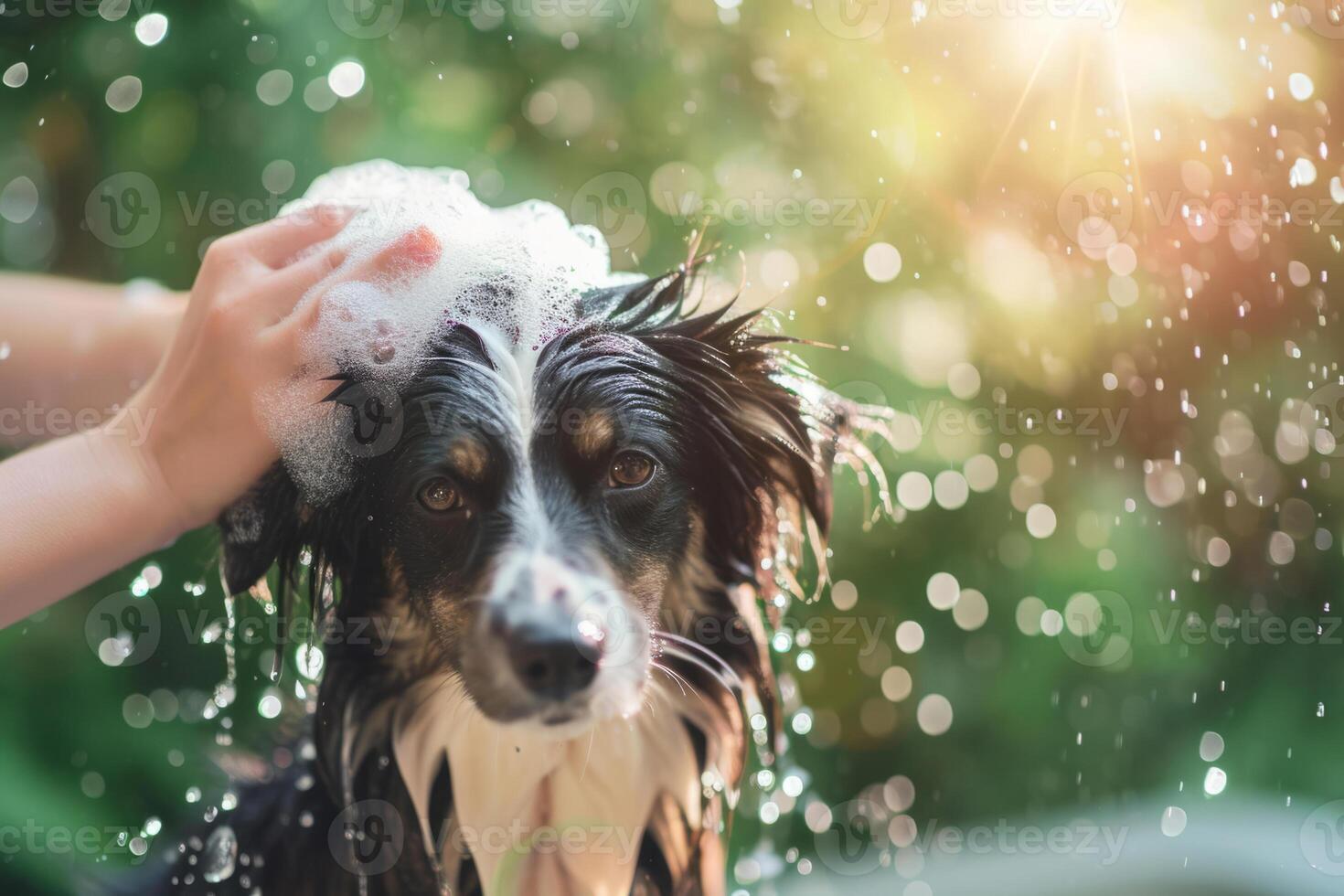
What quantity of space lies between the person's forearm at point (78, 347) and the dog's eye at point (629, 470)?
85cm

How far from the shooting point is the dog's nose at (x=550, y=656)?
92cm

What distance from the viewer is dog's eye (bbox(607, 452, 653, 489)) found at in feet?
3.50

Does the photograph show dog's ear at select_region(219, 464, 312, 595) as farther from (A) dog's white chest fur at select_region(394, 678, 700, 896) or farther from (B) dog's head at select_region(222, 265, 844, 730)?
(A) dog's white chest fur at select_region(394, 678, 700, 896)

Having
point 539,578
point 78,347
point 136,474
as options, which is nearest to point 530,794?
point 539,578

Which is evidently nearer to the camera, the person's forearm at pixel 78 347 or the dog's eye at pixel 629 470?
the dog's eye at pixel 629 470

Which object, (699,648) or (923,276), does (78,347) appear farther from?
(923,276)

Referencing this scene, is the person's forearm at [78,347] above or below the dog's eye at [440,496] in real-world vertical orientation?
above

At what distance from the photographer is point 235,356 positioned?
988 millimetres

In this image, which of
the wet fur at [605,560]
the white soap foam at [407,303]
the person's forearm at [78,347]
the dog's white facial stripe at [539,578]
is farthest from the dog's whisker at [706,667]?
the person's forearm at [78,347]

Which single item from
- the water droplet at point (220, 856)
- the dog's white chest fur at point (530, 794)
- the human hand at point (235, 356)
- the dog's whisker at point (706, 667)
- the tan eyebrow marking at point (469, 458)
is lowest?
the water droplet at point (220, 856)

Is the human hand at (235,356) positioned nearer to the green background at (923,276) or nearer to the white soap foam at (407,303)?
the white soap foam at (407,303)

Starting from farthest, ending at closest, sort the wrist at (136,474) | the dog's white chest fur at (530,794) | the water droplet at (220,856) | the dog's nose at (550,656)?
the water droplet at (220,856) < the dog's white chest fur at (530,794) < the wrist at (136,474) < the dog's nose at (550,656)

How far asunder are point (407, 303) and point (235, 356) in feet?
0.59

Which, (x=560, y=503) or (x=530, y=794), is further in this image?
(x=530, y=794)
